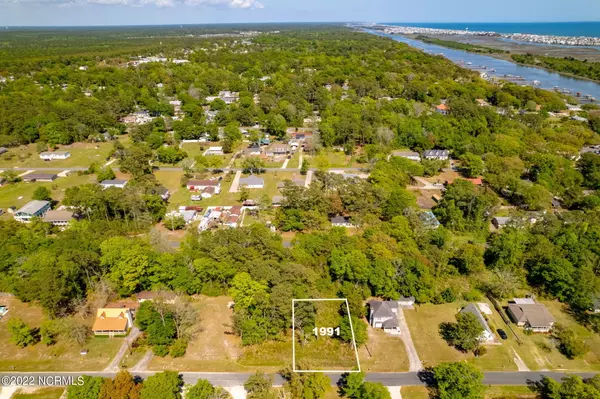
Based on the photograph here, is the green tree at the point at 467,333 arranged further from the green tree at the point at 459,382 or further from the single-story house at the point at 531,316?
the single-story house at the point at 531,316

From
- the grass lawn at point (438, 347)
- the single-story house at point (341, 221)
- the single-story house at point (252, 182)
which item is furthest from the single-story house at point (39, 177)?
the grass lawn at point (438, 347)

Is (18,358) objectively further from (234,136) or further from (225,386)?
(234,136)

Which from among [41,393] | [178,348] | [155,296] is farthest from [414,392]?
[41,393]

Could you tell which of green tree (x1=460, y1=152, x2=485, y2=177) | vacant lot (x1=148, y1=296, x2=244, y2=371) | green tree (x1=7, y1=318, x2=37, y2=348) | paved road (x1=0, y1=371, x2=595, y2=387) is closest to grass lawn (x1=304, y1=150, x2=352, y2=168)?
green tree (x1=460, y1=152, x2=485, y2=177)

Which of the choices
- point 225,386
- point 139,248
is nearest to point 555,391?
point 225,386

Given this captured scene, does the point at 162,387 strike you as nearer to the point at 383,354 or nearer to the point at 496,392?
the point at 383,354

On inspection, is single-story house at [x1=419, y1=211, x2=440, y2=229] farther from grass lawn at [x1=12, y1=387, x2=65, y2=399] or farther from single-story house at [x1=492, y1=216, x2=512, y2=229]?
grass lawn at [x1=12, y1=387, x2=65, y2=399]
